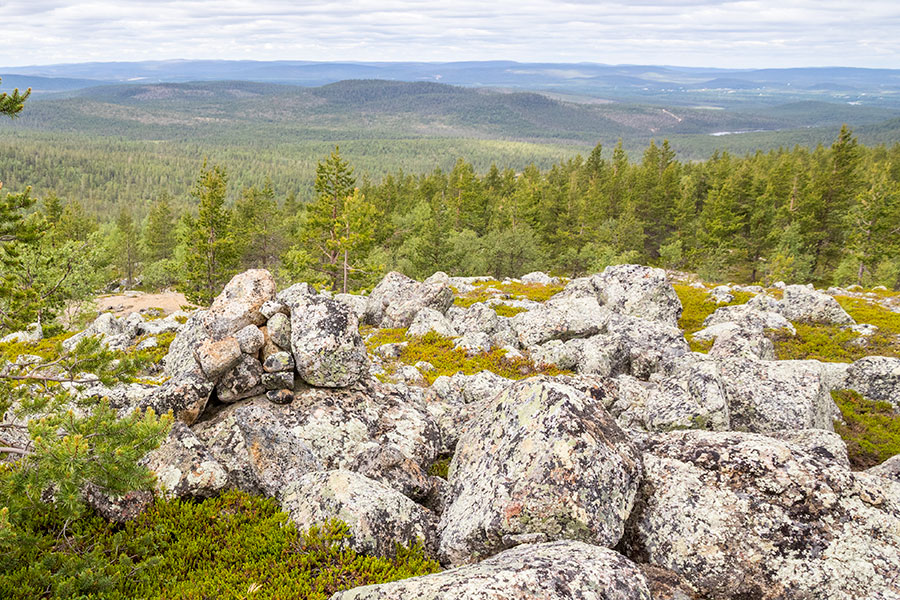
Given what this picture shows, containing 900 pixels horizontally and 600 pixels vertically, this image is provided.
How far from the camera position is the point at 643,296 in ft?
103

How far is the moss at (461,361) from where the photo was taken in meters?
23.9

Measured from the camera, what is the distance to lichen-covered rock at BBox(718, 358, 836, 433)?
15.5 meters

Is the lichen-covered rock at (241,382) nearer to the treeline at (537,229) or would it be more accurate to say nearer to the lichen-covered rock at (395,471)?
the lichen-covered rock at (395,471)

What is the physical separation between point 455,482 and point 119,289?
103m

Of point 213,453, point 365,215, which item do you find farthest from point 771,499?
point 365,215

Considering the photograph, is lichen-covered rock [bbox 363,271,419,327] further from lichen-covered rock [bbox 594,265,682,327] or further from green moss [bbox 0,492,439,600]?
green moss [bbox 0,492,439,600]

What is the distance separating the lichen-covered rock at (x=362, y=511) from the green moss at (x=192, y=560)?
0.67 ft

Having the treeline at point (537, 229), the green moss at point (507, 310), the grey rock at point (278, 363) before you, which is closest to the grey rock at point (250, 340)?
the grey rock at point (278, 363)

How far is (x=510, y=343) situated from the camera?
28.5 m

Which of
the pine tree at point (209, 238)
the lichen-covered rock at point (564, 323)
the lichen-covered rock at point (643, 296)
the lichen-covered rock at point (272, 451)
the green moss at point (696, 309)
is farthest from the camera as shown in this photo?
the pine tree at point (209, 238)

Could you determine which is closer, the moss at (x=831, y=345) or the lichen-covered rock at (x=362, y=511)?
the lichen-covered rock at (x=362, y=511)

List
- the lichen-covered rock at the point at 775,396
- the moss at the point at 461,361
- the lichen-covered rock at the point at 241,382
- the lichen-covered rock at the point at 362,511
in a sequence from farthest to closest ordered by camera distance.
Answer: the moss at the point at 461,361 < the lichen-covered rock at the point at 775,396 < the lichen-covered rock at the point at 241,382 < the lichen-covered rock at the point at 362,511

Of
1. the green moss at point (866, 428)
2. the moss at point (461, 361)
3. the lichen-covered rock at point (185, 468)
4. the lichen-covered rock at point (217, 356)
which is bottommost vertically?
the moss at point (461, 361)

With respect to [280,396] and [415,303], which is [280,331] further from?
[415,303]
